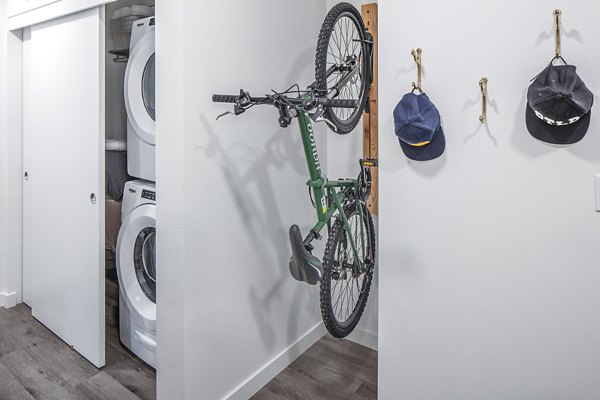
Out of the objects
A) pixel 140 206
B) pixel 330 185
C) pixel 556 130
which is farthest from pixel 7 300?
pixel 556 130

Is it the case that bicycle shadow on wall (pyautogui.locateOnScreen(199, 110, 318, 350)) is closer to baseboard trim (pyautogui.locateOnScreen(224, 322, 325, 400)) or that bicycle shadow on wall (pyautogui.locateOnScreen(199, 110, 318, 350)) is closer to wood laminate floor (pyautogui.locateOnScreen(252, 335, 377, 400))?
baseboard trim (pyautogui.locateOnScreen(224, 322, 325, 400))

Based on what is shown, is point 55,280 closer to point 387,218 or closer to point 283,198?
point 283,198

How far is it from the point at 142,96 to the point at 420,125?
1.58 metres

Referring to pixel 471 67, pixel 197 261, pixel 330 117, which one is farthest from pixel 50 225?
pixel 471 67

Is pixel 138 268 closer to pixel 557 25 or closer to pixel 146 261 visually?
pixel 146 261

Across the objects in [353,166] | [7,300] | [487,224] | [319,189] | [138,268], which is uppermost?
[353,166]

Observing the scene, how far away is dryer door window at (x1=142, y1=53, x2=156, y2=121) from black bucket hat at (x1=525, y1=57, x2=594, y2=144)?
184 cm

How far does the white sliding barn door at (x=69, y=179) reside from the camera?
2.14 metres

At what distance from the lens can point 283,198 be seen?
222 cm

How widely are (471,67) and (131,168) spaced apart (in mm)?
1866

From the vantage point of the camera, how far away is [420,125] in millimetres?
1334

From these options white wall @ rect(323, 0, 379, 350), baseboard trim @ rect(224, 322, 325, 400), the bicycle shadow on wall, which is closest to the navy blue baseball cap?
the bicycle shadow on wall

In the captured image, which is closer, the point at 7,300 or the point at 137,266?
the point at 137,266

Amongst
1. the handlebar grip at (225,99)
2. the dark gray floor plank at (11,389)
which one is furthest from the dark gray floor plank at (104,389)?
the handlebar grip at (225,99)
